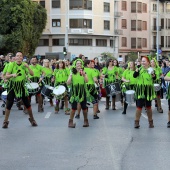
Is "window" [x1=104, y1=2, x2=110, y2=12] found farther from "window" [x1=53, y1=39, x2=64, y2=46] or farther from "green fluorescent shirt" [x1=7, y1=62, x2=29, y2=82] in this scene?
"green fluorescent shirt" [x1=7, y1=62, x2=29, y2=82]

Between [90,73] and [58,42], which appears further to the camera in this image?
[58,42]

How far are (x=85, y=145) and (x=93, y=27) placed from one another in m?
61.8

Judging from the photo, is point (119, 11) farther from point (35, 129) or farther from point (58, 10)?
point (35, 129)

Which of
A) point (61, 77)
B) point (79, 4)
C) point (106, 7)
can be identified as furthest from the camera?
point (106, 7)

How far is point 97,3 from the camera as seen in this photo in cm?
7294

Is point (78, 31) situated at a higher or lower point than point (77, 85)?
higher

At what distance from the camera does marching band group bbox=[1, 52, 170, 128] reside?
13.4m

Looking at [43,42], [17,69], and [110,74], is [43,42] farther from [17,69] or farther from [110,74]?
[17,69]

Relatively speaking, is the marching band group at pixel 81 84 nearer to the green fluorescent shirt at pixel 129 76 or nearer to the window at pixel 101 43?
the green fluorescent shirt at pixel 129 76

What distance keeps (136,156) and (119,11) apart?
231ft

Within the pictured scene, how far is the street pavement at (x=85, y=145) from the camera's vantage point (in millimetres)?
8711

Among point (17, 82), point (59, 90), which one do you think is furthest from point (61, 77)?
point (17, 82)

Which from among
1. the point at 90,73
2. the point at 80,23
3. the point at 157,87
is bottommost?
the point at 157,87

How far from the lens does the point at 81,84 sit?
13.6 m
